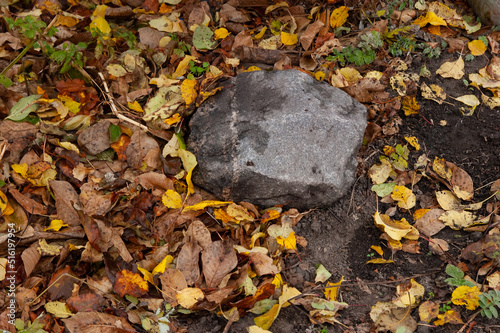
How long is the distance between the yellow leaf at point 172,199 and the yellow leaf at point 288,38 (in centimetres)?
133

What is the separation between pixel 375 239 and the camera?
2287 millimetres

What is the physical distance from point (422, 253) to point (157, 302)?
1372 mm

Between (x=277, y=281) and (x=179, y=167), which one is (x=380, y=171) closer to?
(x=277, y=281)

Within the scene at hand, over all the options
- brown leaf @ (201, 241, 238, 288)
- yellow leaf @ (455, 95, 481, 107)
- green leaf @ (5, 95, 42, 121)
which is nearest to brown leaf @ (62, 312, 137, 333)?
brown leaf @ (201, 241, 238, 288)

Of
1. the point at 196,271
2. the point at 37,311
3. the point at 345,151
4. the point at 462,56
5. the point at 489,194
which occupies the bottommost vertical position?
the point at 37,311

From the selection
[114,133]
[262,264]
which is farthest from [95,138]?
[262,264]

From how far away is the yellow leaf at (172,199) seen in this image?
227cm

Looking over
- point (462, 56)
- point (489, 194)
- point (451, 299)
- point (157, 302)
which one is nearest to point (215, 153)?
point (157, 302)

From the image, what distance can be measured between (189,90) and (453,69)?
172cm

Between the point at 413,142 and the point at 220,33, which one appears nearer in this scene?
the point at 413,142

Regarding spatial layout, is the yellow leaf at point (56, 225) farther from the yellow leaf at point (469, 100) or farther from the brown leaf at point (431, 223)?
the yellow leaf at point (469, 100)

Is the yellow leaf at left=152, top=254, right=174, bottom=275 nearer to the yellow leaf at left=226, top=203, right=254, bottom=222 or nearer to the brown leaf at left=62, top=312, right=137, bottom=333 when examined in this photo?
the brown leaf at left=62, top=312, right=137, bottom=333

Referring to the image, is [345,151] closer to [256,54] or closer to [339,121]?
[339,121]

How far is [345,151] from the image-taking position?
2342 mm
